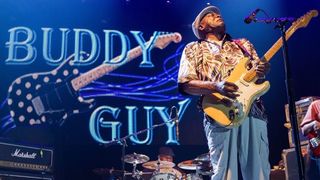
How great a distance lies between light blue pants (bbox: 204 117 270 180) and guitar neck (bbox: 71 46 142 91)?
15.9 ft

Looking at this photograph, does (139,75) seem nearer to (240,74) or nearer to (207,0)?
(207,0)

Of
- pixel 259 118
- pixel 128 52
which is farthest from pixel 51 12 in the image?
pixel 259 118

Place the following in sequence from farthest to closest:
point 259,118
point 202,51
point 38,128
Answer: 1. point 38,128
2. point 202,51
3. point 259,118

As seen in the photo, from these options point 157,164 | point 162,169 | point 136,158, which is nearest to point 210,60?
point 136,158

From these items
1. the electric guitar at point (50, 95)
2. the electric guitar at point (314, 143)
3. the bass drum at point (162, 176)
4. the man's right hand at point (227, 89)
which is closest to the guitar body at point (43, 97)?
the electric guitar at point (50, 95)

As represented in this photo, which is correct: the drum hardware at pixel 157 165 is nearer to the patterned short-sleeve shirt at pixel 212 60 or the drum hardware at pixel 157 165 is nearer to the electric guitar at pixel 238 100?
the patterned short-sleeve shirt at pixel 212 60

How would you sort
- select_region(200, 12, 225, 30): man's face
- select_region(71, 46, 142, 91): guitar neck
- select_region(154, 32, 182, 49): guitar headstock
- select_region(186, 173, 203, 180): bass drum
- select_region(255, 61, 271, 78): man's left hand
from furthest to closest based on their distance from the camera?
select_region(154, 32, 182, 49): guitar headstock
select_region(71, 46, 142, 91): guitar neck
select_region(186, 173, 203, 180): bass drum
select_region(200, 12, 225, 30): man's face
select_region(255, 61, 271, 78): man's left hand

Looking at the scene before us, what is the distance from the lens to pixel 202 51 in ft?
12.0

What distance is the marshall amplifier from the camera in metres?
5.78

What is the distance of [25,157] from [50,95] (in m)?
1.91

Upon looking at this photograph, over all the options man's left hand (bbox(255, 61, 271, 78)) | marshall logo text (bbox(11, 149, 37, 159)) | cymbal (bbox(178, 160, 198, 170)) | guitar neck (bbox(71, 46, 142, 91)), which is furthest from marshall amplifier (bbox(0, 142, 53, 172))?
man's left hand (bbox(255, 61, 271, 78))

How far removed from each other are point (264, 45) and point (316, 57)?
3.26 feet

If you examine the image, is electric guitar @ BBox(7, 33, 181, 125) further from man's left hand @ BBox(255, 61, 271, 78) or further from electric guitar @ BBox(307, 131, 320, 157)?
man's left hand @ BBox(255, 61, 271, 78)

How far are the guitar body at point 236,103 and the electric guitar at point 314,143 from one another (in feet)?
6.03
